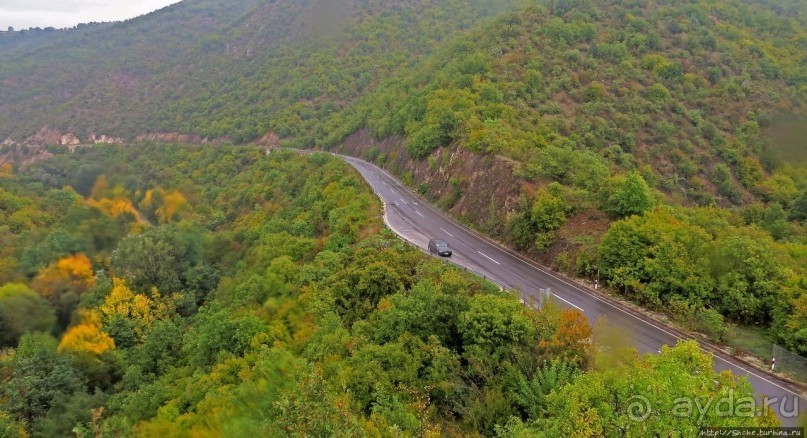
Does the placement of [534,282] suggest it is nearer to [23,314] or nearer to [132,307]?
[132,307]

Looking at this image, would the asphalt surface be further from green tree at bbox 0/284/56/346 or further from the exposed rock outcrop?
the exposed rock outcrop

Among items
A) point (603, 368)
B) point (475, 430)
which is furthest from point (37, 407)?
point (603, 368)

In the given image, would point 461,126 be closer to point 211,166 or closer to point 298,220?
point 298,220

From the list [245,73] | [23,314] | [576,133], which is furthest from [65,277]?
[245,73]

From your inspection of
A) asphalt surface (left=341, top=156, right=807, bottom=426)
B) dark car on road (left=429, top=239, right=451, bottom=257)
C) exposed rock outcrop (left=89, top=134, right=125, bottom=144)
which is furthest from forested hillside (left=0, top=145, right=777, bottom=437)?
exposed rock outcrop (left=89, top=134, right=125, bottom=144)

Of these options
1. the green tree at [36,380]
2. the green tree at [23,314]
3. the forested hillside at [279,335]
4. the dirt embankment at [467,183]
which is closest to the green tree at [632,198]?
the dirt embankment at [467,183]
